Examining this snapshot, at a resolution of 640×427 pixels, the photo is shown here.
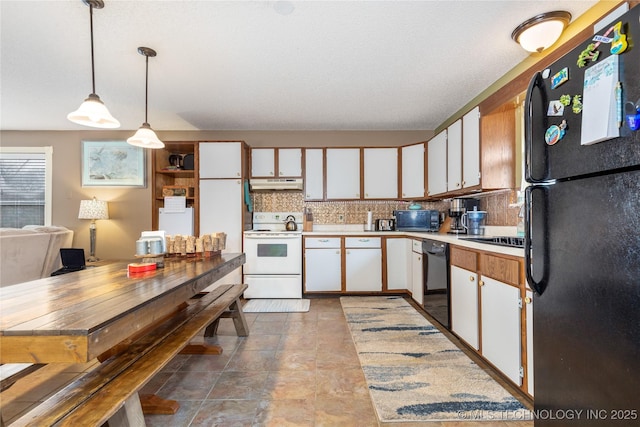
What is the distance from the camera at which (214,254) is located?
260cm

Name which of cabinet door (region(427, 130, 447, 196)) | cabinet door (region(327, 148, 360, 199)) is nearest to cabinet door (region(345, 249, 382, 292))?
cabinet door (region(327, 148, 360, 199))

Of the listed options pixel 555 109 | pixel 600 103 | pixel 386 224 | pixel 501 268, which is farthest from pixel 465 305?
pixel 386 224

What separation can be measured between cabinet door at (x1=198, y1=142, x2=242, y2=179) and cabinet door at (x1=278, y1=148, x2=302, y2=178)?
615mm

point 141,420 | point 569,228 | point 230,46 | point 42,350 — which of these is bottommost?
point 141,420

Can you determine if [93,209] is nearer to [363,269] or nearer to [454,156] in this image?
[363,269]

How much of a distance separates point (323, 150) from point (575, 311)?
12.3 feet

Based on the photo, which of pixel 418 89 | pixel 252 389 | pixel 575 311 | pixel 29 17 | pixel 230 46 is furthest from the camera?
pixel 418 89

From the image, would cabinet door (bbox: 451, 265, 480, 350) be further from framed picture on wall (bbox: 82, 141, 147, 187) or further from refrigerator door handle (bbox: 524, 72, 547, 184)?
framed picture on wall (bbox: 82, 141, 147, 187)

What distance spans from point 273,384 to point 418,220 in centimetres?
291

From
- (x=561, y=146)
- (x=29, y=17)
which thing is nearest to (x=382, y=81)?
(x=561, y=146)

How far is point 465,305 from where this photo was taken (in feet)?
7.95

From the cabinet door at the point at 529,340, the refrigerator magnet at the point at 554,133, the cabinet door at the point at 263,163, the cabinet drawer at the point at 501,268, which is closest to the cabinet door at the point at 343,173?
the cabinet door at the point at 263,163

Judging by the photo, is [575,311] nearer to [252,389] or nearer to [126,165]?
[252,389]

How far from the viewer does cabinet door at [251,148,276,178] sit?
14.9 feet
